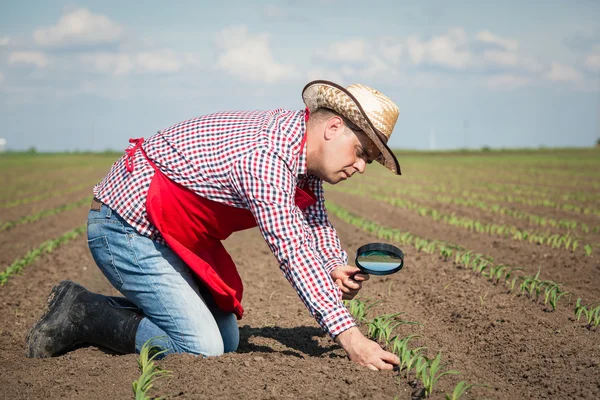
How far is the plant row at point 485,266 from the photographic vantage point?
506cm

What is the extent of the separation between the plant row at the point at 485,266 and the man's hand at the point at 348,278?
5.91 ft

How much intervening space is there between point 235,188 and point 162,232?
1.81 feet

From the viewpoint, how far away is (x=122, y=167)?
11.9ft

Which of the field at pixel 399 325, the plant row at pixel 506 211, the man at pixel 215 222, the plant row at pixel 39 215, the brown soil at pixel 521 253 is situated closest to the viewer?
the man at pixel 215 222

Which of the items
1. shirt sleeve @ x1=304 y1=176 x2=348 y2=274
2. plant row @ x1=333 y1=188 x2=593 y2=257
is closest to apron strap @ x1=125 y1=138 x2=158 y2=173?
shirt sleeve @ x1=304 y1=176 x2=348 y2=274

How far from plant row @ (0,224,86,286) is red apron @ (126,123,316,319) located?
11.9 ft

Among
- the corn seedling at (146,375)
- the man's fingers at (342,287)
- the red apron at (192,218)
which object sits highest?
the red apron at (192,218)

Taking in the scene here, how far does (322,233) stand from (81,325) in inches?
62.8

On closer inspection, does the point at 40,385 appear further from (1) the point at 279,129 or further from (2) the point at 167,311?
(1) the point at 279,129

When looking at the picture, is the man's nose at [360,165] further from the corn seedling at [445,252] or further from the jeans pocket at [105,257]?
the corn seedling at [445,252]

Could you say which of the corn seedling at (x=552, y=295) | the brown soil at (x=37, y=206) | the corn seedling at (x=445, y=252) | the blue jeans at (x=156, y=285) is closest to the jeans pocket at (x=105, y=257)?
the blue jeans at (x=156, y=285)

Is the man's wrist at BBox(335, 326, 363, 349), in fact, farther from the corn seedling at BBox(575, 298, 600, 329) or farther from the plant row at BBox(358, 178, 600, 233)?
the plant row at BBox(358, 178, 600, 233)

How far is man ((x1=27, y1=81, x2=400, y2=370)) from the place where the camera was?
3.05m

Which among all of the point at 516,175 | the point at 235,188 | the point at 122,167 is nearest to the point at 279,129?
the point at 235,188
